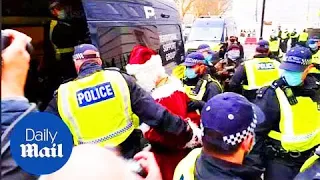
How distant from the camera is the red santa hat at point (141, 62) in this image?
3176 mm

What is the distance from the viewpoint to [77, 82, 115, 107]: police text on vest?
224cm

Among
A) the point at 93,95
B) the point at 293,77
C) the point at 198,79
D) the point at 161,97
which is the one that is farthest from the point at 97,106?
the point at 198,79

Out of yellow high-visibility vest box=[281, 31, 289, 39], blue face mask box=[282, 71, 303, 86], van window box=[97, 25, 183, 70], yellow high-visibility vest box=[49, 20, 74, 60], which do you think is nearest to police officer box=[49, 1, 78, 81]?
yellow high-visibility vest box=[49, 20, 74, 60]

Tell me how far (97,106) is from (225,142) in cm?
62

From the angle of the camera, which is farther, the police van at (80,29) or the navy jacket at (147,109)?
the navy jacket at (147,109)

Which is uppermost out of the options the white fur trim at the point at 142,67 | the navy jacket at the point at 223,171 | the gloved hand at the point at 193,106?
the white fur trim at the point at 142,67

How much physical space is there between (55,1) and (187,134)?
4.23 feet

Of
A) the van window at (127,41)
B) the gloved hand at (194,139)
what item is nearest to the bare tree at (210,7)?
the van window at (127,41)

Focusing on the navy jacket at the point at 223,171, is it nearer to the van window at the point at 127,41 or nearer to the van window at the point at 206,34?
the van window at the point at 127,41

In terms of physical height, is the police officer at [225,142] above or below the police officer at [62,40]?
below

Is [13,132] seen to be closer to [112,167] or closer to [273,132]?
[112,167]

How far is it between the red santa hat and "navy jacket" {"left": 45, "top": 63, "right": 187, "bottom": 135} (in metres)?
0.48

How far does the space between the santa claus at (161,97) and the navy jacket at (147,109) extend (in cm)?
19

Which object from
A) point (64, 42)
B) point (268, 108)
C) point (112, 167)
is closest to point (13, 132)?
point (112, 167)
